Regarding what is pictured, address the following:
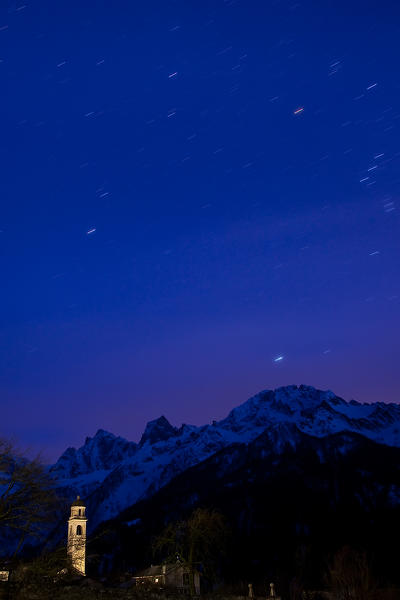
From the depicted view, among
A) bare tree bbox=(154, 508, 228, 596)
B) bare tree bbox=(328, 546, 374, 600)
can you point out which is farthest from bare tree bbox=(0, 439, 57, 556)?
bare tree bbox=(328, 546, 374, 600)

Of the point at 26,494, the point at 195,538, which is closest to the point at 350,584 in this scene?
the point at 195,538

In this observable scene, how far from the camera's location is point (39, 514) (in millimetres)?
26891

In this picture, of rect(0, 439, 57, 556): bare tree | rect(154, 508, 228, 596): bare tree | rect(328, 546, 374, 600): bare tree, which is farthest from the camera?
rect(328, 546, 374, 600): bare tree

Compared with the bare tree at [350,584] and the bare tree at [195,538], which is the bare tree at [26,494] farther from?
the bare tree at [350,584]

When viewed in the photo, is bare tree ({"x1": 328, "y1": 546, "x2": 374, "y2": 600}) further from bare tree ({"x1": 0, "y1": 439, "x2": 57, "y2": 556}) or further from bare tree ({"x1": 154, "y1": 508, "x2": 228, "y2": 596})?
bare tree ({"x1": 0, "y1": 439, "x2": 57, "y2": 556})

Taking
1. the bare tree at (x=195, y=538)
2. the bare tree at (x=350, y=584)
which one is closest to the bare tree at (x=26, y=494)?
the bare tree at (x=195, y=538)

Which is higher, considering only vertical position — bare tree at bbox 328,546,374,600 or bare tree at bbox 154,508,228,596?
bare tree at bbox 154,508,228,596

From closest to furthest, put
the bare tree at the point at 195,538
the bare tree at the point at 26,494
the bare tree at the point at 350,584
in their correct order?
1. the bare tree at the point at 26,494
2. the bare tree at the point at 195,538
3. the bare tree at the point at 350,584

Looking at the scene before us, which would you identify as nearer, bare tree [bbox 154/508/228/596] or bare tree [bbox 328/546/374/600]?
bare tree [bbox 154/508/228/596]

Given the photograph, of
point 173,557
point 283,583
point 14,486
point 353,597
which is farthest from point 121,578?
point 14,486

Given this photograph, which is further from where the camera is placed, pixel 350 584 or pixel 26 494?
pixel 350 584

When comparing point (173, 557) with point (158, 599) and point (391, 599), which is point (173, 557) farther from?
point (158, 599)

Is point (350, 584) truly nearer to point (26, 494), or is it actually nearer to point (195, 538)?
point (195, 538)

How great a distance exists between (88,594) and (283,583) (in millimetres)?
115863
